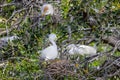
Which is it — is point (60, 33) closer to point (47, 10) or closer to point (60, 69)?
point (47, 10)

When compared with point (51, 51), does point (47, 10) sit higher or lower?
higher

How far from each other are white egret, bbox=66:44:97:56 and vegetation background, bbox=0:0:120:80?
1.0 inches

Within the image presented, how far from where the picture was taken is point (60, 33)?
2158 millimetres

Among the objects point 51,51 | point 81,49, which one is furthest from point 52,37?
point 81,49

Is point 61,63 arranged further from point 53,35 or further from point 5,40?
point 5,40

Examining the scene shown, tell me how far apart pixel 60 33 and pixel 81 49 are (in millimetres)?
134

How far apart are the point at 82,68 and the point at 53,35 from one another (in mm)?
215

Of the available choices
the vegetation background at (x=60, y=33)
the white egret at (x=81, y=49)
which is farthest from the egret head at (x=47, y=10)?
the white egret at (x=81, y=49)

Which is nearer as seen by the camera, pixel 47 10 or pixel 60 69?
pixel 60 69

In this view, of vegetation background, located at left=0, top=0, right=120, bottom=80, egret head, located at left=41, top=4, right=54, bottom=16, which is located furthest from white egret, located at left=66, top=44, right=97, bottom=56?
egret head, located at left=41, top=4, right=54, bottom=16

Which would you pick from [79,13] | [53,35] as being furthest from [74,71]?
[79,13]

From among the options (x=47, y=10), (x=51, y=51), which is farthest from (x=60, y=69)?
(x=47, y=10)

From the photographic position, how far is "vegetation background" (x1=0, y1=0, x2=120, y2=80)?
2016 mm

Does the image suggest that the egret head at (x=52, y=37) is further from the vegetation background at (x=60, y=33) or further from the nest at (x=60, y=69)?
the nest at (x=60, y=69)
